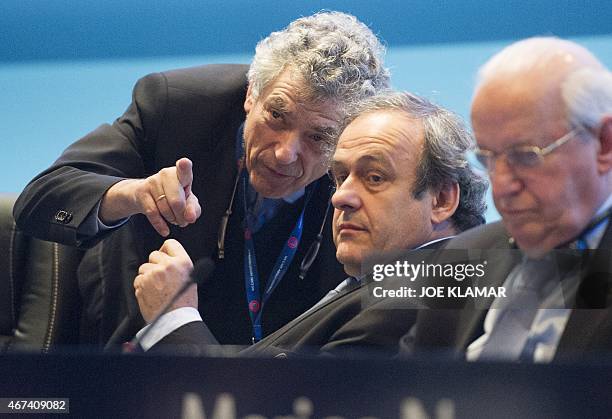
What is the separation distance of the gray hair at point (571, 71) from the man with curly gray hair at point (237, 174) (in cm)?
55

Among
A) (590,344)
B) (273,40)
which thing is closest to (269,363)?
(590,344)

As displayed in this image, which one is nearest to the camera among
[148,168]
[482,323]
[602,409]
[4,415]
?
[602,409]

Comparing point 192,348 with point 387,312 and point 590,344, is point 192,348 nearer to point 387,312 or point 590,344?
point 387,312

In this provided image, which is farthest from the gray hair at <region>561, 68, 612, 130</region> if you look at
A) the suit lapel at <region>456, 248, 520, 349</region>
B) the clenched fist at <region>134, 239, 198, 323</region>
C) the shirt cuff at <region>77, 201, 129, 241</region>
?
the shirt cuff at <region>77, 201, 129, 241</region>

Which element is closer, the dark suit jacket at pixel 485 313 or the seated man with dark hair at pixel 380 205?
the dark suit jacket at pixel 485 313

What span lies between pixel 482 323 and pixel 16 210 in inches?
46.8

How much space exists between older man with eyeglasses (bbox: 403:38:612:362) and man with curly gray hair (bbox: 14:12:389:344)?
53cm

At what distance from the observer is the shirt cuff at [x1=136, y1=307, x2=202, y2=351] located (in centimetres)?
167

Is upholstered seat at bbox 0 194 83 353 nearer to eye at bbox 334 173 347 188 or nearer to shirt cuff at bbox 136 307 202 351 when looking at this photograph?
shirt cuff at bbox 136 307 202 351

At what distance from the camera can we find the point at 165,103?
87.5 inches

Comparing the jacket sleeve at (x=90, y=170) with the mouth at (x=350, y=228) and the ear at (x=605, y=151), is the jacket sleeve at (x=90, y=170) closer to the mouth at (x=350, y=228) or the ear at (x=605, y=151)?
the mouth at (x=350, y=228)

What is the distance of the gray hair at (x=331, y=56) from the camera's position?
201 centimetres

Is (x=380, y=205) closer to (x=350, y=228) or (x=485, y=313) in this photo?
(x=350, y=228)

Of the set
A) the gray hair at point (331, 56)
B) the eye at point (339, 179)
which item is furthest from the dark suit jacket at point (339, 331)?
the gray hair at point (331, 56)
